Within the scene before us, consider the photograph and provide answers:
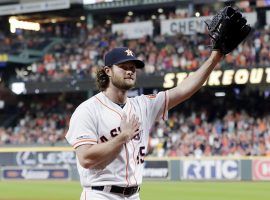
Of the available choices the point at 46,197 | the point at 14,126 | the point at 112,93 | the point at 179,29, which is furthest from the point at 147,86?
the point at 112,93

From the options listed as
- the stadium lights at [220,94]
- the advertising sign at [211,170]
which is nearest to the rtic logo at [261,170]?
the advertising sign at [211,170]

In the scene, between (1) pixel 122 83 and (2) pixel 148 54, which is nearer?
(1) pixel 122 83

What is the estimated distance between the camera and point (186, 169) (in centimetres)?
2144

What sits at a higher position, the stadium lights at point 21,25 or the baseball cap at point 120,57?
the stadium lights at point 21,25

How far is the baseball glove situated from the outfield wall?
1609 cm

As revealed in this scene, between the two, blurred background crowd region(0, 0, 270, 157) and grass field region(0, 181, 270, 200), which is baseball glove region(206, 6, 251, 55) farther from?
blurred background crowd region(0, 0, 270, 157)

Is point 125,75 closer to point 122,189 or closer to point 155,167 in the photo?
point 122,189

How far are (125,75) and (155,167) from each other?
1786cm

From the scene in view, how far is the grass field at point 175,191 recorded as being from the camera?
50.9 ft

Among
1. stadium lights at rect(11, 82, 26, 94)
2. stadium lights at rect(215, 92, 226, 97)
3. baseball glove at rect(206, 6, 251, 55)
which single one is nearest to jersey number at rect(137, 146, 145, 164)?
baseball glove at rect(206, 6, 251, 55)

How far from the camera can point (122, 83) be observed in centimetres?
438

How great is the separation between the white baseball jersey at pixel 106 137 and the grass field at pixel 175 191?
1076 cm

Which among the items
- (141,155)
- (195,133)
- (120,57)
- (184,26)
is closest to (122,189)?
(141,155)

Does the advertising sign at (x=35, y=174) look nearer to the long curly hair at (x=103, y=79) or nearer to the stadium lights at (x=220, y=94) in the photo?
the stadium lights at (x=220, y=94)
